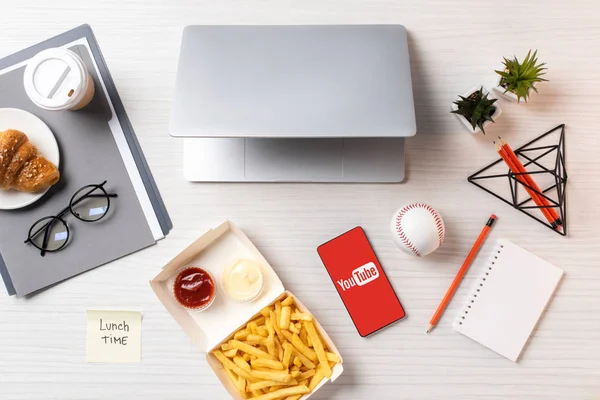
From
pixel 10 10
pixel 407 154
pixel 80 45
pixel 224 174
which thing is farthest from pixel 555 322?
pixel 10 10

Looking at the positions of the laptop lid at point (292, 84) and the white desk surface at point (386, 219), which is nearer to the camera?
the laptop lid at point (292, 84)

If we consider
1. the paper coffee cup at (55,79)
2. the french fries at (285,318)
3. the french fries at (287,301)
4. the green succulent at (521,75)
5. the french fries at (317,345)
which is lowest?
the french fries at (317,345)

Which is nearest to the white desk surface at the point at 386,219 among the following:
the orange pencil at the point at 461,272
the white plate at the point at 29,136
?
the orange pencil at the point at 461,272

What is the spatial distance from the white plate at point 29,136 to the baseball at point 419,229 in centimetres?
59

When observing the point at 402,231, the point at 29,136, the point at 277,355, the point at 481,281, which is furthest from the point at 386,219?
the point at 29,136

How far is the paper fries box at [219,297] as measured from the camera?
2.41ft

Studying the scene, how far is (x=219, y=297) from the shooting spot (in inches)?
30.5

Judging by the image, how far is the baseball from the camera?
0.70 m

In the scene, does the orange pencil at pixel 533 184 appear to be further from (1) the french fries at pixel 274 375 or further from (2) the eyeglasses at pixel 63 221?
(2) the eyeglasses at pixel 63 221

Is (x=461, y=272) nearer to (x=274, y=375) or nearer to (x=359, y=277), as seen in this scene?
(x=359, y=277)

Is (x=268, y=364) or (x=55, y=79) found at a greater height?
(x=55, y=79)

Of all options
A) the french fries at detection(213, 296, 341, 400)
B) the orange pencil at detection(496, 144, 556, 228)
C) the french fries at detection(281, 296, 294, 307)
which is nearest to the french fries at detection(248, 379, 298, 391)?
the french fries at detection(213, 296, 341, 400)

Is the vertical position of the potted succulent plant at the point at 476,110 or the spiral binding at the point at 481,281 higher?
the potted succulent plant at the point at 476,110

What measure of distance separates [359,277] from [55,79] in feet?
1.95
